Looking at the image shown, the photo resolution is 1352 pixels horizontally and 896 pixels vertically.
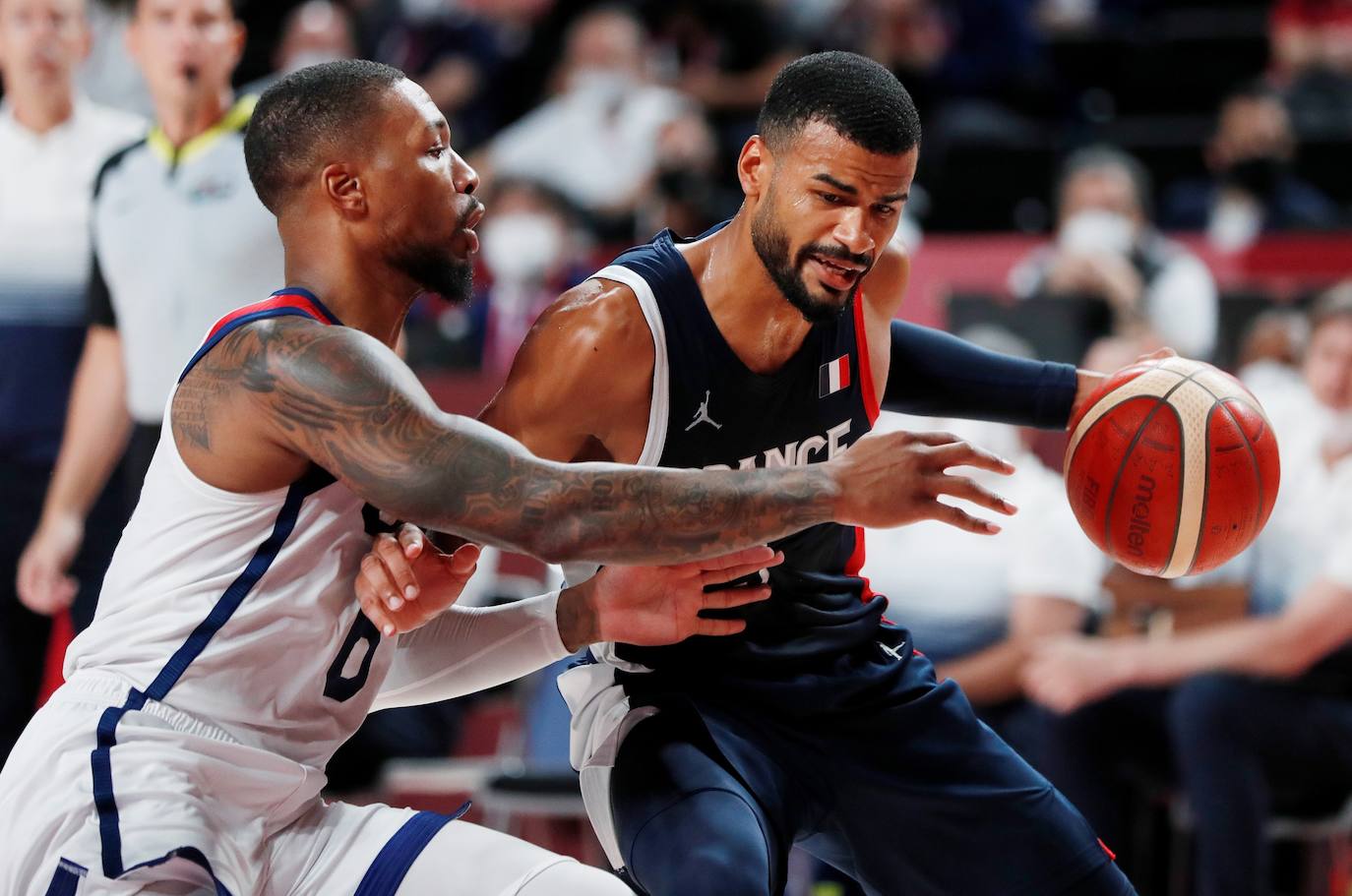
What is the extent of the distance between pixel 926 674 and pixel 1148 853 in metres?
2.99

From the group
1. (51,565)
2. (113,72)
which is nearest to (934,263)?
(113,72)

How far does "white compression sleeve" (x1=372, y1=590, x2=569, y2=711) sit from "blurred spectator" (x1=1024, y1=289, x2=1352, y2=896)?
2.77 m

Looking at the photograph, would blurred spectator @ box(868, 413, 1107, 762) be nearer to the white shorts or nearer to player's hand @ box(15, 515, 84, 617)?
player's hand @ box(15, 515, 84, 617)

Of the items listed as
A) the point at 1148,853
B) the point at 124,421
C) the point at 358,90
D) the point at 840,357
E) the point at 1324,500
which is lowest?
the point at 1148,853

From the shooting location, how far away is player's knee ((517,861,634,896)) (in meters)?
2.70

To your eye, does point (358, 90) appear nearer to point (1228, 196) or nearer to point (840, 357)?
point (840, 357)

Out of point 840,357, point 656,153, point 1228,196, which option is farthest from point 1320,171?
point 840,357

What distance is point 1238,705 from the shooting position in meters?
5.37

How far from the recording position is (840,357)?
3350 mm

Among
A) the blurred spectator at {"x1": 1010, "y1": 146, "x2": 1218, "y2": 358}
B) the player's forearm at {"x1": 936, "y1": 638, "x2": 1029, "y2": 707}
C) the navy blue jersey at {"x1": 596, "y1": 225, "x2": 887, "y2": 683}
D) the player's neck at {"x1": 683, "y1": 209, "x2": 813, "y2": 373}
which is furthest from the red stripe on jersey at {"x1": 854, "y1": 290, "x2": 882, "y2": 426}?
the blurred spectator at {"x1": 1010, "y1": 146, "x2": 1218, "y2": 358}

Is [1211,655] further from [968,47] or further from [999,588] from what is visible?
[968,47]

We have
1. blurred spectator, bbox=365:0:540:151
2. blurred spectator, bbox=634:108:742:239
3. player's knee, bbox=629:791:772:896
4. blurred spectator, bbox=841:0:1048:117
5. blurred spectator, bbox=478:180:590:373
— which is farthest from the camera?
blurred spectator, bbox=365:0:540:151

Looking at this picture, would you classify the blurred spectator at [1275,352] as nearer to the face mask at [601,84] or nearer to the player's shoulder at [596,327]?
the face mask at [601,84]

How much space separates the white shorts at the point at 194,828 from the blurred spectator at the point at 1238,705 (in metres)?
3.20
